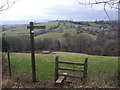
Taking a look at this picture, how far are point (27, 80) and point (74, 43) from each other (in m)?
15.9

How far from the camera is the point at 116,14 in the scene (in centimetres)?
398

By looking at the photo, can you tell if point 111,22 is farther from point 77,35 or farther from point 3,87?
point 77,35

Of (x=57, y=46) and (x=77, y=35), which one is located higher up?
(x=77, y=35)

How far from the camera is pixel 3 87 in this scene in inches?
177

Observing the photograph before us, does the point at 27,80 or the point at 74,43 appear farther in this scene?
the point at 74,43

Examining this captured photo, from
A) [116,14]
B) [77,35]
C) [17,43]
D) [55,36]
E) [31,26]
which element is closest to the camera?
[116,14]

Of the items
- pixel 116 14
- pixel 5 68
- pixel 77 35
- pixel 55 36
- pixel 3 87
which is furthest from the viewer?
pixel 55 36

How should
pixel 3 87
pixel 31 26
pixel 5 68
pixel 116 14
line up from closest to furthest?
pixel 116 14 < pixel 3 87 < pixel 31 26 < pixel 5 68

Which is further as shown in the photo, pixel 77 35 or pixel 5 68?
pixel 77 35

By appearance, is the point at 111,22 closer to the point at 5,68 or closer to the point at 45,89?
the point at 45,89

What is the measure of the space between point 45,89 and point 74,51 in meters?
17.9

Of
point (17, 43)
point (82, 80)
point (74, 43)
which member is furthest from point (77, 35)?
point (82, 80)

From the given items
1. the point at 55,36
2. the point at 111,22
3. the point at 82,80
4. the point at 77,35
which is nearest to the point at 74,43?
the point at 77,35

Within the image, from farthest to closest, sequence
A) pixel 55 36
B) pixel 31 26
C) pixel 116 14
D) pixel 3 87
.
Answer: pixel 55 36 → pixel 31 26 → pixel 3 87 → pixel 116 14
